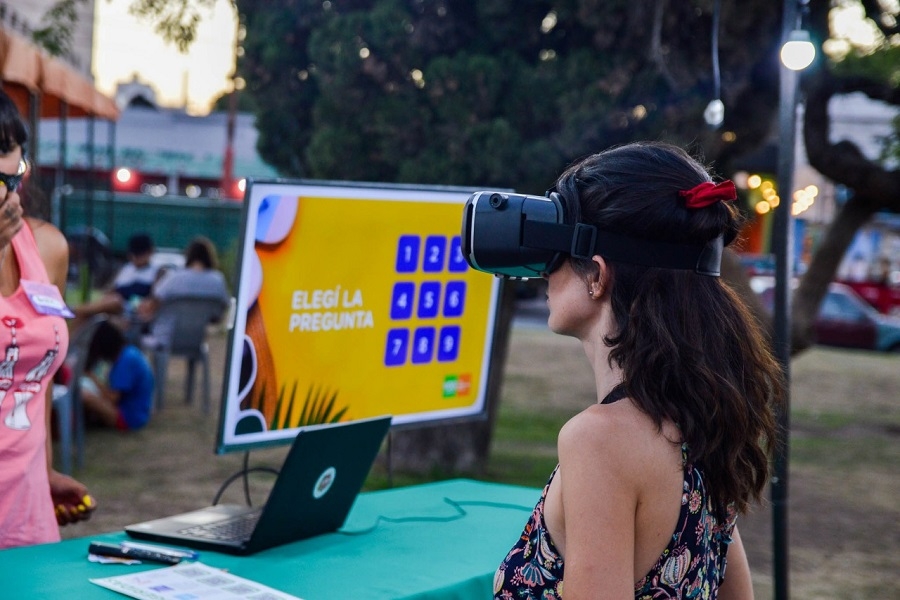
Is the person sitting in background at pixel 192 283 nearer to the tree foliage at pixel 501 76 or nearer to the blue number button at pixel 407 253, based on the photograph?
the tree foliage at pixel 501 76

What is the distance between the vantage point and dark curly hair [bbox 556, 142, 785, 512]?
5.08ft

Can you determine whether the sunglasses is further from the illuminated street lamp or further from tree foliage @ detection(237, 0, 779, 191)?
tree foliage @ detection(237, 0, 779, 191)

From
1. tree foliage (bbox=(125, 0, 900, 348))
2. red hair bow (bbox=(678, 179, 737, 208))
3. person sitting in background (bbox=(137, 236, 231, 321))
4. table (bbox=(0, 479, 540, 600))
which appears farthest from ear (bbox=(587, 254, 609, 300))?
person sitting in background (bbox=(137, 236, 231, 321))

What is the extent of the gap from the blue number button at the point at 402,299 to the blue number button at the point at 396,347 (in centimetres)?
5

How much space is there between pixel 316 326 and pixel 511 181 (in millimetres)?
3761

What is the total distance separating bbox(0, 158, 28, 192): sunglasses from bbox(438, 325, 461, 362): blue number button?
1.46m

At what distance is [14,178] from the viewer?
2.36m

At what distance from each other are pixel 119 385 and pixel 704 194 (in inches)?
305

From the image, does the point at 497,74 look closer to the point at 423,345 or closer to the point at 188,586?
the point at 423,345

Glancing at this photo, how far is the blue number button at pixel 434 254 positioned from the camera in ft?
10.9

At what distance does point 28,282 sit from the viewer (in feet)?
7.98

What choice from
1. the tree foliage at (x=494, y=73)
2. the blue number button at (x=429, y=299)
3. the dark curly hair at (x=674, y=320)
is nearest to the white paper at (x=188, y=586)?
the dark curly hair at (x=674, y=320)

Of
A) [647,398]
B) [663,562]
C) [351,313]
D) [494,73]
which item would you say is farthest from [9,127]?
[494,73]

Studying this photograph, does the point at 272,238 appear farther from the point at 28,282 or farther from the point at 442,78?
the point at 442,78
